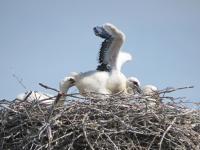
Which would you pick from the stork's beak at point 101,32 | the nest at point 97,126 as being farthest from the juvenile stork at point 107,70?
the nest at point 97,126

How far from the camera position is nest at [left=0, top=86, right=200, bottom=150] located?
20.8ft

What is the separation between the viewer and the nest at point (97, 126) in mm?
6344

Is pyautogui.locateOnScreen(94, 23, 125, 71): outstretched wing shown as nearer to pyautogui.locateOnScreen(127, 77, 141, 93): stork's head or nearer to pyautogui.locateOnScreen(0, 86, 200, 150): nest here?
pyautogui.locateOnScreen(127, 77, 141, 93): stork's head

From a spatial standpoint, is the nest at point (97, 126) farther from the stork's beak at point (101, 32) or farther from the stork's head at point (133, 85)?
the stork's beak at point (101, 32)

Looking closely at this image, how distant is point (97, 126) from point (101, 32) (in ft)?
8.62

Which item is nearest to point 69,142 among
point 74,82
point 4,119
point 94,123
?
point 94,123

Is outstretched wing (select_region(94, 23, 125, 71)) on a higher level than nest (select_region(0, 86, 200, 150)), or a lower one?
higher

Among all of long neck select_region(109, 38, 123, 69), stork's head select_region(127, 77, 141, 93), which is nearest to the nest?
stork's head select_region(127, 77, 141, 93)

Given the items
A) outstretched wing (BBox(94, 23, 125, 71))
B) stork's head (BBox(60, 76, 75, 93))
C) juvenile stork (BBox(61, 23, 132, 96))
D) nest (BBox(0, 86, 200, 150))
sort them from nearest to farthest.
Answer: nest (BBox(0, 86, 200, 150))
juvenile stork (BBox(61, 23, 132, 96))
stork's head (BBox(60, 76, 75, 93))
outstretched wing (BBox(94, 23, 125, 71))

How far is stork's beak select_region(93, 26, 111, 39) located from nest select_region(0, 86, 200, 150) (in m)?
2.05

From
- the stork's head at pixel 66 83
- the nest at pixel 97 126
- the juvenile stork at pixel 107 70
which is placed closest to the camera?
the nest at pixel 97 126

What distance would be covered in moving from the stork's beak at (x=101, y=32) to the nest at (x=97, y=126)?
80.6 inches

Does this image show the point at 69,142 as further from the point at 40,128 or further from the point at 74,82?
the point at 74,82

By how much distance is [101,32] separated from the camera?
8.84m
